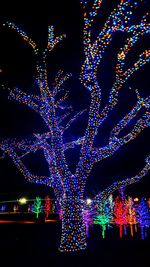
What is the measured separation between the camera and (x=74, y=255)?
7.08m

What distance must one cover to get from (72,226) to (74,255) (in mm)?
820

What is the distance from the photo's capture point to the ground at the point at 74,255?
21.0 feet

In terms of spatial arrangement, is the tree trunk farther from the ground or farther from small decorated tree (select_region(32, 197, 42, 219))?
small decorated tree (select_region(32, 197, 42, 219))

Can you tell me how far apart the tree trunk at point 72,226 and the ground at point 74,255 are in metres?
0.28

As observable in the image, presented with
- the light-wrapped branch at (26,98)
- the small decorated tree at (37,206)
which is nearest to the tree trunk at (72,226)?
the light-wrapped branch at (26,98)

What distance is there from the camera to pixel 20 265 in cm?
631

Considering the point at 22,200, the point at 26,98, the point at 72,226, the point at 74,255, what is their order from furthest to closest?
the point at 22,200 → the point at 26,98 → the point at 72,226 → the point at 74,255

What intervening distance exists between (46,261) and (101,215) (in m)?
6.59

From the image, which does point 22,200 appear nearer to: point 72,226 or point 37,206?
point 37,206

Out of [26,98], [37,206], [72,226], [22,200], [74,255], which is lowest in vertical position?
[74,255]

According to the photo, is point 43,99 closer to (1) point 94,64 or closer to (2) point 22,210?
(1) point 94,64

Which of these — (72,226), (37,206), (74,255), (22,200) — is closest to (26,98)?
(72,226)

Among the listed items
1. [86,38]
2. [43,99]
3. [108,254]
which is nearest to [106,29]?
[86,38]

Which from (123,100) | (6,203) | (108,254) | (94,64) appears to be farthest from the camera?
(6,203)
